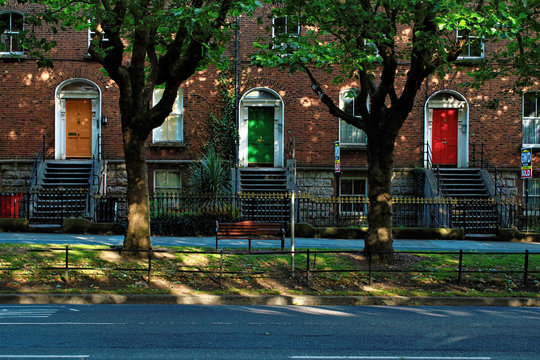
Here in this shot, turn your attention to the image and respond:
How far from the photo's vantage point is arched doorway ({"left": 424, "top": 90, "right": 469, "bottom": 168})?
23969 mm

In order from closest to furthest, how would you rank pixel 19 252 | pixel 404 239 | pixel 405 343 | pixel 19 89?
1. pixel 405 343
2. pixel 19 252
3. pixel 404 239
4. pixel 19 89

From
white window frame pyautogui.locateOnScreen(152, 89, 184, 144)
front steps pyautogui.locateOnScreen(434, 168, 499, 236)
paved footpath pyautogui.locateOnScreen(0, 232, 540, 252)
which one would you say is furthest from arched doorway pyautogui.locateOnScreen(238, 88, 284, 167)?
front steps pyautogui.locateOnScreen(434, 168, 499, 236)

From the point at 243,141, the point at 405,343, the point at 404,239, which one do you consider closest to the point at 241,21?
the point at 243,141

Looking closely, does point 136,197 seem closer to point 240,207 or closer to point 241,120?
point 240,207

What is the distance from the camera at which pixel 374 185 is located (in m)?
13.2

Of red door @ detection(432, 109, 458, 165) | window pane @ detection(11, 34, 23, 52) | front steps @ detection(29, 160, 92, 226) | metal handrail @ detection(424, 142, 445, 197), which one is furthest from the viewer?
red door @ detection(432, 109, 458, 165)

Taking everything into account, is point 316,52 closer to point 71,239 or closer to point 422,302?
point 422,302

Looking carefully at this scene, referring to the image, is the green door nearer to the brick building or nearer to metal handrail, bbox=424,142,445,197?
the brick building

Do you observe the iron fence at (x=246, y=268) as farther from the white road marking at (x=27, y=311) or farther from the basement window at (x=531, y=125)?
the basement window at (x=531, y=125)

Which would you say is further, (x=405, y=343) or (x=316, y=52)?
(x=316, y=52)

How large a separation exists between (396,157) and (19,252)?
1612 cm

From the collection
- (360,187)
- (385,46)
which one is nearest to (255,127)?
(360,187)

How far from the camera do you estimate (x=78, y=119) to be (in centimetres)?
2348

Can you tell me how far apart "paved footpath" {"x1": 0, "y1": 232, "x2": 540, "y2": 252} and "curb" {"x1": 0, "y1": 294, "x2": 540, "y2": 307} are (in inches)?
196
